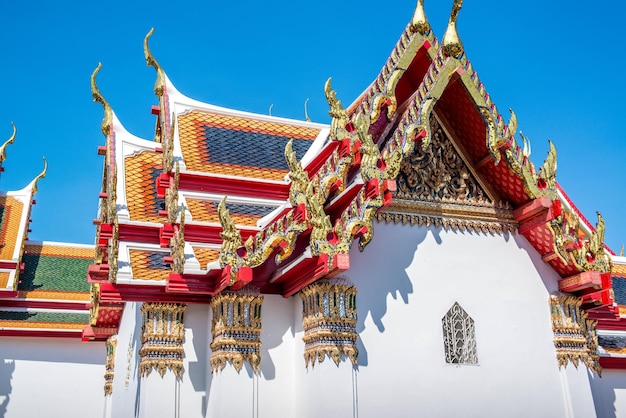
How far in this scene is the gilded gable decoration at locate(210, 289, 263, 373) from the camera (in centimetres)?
739

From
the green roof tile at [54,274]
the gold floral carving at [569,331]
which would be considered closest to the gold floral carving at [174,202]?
the gold floral carving at [569,331]

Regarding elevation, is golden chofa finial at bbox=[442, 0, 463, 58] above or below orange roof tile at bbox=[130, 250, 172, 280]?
above

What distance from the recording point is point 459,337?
7.75 metres

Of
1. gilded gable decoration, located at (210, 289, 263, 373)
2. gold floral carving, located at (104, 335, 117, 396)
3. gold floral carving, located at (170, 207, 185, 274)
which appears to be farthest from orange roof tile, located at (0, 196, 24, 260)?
gilded gable decoration, located at (210, 289, 263, 373)

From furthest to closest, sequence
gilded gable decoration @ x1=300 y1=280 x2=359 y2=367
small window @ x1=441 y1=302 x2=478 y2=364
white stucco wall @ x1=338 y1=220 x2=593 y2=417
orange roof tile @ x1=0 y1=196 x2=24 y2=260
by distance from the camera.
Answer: orange roof tile @ x1=0 y1=196 x2=24 y2=260 → small window @ x1=441 y1=302 x2=478 y2=364 → white stucco wall @ x1=338 y1=220 x2=593 y2=417 → gilded gable decoration @ x1=300 y1=280 x2=359 y2=367

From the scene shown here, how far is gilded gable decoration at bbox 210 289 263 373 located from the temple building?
0.02 m

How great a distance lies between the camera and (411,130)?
7457 millimetres

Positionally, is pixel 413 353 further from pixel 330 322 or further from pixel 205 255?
pixel 205 255

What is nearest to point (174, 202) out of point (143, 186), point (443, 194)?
point (143, 186)

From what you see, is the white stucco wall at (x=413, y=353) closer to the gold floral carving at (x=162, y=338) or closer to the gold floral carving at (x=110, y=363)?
the gold floral carving at (x=162, y=338)

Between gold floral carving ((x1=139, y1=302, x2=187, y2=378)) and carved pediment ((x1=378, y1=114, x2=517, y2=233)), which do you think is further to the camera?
carved pediment ((x1=378, y1=114, x2=517, y2=233))

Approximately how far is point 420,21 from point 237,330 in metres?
3.88

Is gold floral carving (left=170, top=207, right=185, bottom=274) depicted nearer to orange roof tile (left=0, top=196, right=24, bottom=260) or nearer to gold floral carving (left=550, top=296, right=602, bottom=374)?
gold floral carving (left=550, top=296, right=602, bottom=374)

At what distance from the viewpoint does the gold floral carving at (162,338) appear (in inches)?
307
